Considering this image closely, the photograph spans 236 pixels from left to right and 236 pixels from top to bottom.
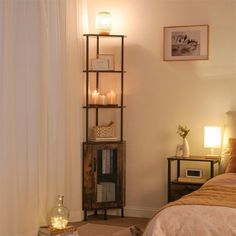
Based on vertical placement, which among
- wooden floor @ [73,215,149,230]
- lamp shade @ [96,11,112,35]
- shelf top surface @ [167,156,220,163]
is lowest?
wooden floor @ [73,215,149,230]

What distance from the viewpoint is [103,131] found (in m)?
5.17

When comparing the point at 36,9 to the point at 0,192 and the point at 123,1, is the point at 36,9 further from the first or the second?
the point at 0,192

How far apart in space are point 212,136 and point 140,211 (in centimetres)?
127

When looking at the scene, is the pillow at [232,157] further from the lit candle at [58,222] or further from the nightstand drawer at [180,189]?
the lit candle at [58,222]

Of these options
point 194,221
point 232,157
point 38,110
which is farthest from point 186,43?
point 194,221

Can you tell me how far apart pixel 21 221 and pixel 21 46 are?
1.61m

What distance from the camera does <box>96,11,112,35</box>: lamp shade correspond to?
16.9 feet

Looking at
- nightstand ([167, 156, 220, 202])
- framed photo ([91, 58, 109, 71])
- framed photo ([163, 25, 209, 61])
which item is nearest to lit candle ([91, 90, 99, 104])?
framed photo ([91, 58, 109, 71])

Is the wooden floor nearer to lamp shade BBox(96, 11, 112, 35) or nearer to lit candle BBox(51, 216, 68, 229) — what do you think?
lit candle BBox(51, 216, 68, 229)

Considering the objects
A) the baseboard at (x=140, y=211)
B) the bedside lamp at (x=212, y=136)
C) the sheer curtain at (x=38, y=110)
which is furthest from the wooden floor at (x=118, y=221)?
the bedside lamp at (x=212, y=136)

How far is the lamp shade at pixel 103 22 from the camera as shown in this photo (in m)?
5.16

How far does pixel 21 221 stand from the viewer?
4.16 meters

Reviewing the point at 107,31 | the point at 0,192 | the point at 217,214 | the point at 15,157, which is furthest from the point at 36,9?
the point at 217,214

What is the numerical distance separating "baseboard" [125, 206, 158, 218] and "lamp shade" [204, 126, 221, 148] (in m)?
1.04
